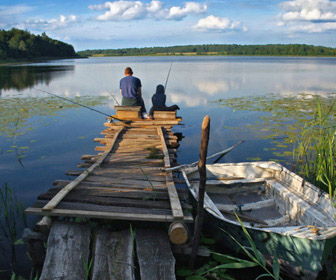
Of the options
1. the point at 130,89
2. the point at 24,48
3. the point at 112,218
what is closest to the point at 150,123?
the point at 130,89

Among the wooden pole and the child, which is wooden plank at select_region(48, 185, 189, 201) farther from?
the child

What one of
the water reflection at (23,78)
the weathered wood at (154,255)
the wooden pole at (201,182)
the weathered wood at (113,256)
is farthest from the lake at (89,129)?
the water reflection at (23,78)

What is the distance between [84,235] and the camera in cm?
350

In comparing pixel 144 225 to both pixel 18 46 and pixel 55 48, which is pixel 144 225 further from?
pixel 55 48

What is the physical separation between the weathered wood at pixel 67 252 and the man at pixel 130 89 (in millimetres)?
6376

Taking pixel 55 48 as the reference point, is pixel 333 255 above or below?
below

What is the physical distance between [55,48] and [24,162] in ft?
307

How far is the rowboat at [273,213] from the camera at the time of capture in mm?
3229

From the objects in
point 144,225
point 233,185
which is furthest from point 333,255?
point 144,225

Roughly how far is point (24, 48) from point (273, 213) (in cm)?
7282

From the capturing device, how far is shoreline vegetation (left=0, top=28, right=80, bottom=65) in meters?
60.7

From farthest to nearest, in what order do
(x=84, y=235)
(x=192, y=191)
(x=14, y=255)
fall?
(x=192, y=191) → (x=14, y=255) → (x=84, y=235)

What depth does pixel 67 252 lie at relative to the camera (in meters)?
Answer: 3.21

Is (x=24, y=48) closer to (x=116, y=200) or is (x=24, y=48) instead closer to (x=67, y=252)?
(x=116, y=200)
